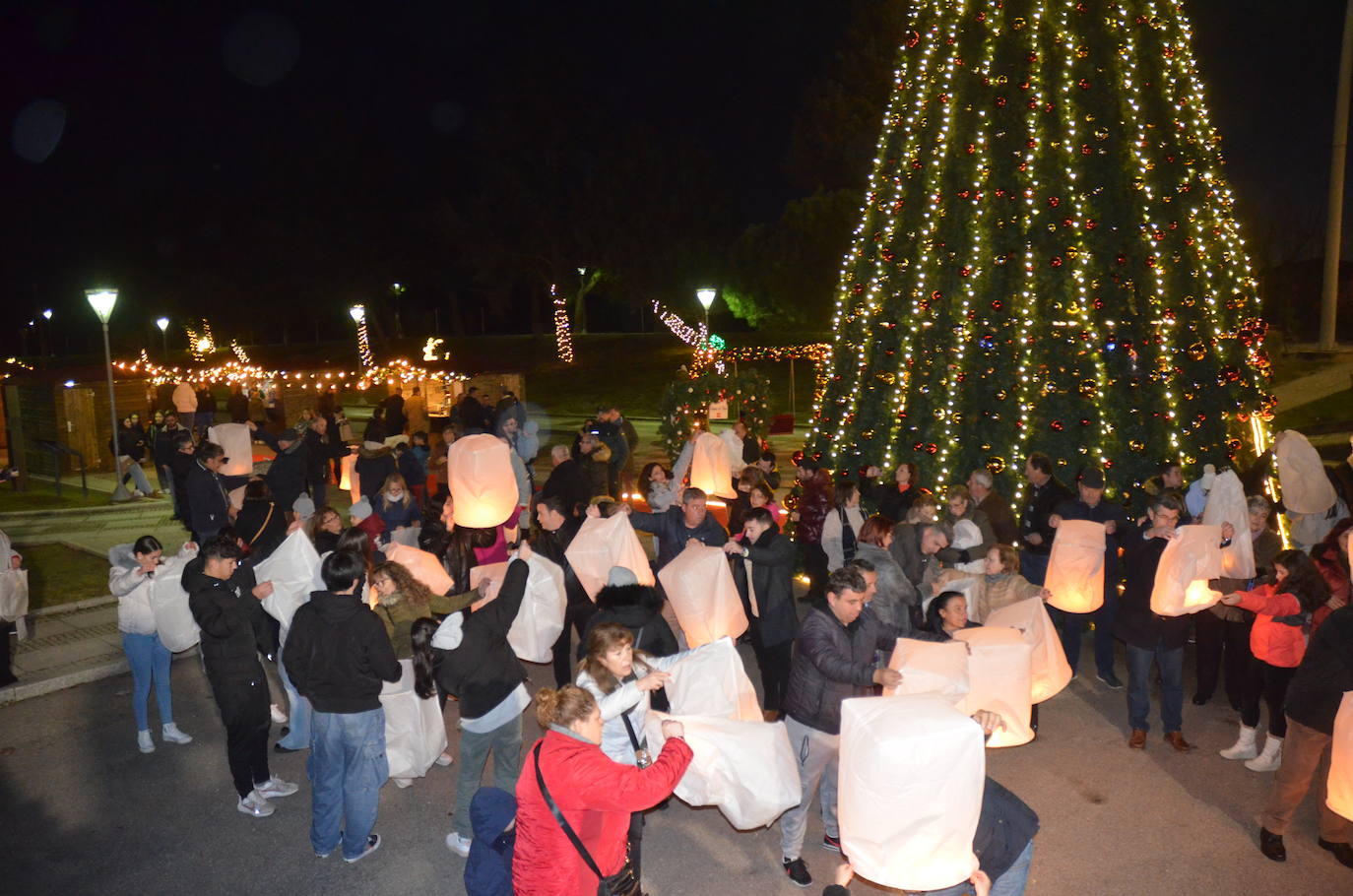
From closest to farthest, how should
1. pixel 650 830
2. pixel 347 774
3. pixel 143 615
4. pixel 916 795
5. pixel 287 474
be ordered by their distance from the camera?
pixel 916 795, pixel 347 774, pixel 650 830, pixel 143 615, pixel 287 474

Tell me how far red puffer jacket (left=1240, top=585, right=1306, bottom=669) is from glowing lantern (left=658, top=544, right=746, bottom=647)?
326cm

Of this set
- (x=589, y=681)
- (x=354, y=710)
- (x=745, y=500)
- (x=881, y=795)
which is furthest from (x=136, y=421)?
(x=881, y=795)

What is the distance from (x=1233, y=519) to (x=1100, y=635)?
1.33 meters

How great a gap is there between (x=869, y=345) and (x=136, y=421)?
14789 millimetres

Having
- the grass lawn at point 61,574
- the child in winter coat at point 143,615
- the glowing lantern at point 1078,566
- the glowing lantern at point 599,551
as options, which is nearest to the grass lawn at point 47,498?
the grass lawn at point 61,574

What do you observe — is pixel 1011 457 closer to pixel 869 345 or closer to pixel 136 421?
pixel 869 345

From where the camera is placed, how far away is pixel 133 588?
6527 millimetres

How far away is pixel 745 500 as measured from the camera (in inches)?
364

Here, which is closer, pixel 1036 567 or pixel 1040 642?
pixel 1040 642

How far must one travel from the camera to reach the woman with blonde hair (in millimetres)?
4316

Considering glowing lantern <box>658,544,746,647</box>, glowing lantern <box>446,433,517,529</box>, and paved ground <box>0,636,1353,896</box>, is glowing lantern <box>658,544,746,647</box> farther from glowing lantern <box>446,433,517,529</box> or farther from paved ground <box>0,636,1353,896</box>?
glowing lantern <box>446,433,517,529</box>

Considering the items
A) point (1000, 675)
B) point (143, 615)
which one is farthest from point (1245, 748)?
point (143, 615)

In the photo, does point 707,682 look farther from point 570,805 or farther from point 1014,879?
point 1014,879

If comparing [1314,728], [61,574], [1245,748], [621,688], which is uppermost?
[621,688]
